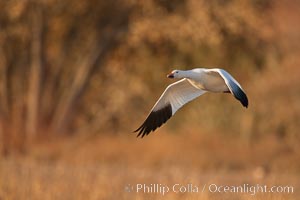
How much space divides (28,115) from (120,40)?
8.40 ft

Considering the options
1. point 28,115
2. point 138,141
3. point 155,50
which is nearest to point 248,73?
point 155,50

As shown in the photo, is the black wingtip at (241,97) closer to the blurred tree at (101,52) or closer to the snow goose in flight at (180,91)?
the snow goose in flight at (180,91)

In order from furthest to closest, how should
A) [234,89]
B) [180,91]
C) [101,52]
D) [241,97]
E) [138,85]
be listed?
[138,85], [101,52], [180,91], [234,89], [241,97]

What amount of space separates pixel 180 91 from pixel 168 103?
0.64ft

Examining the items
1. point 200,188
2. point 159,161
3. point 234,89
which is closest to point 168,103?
point 200,188

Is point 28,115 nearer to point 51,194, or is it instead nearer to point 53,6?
point 53,6

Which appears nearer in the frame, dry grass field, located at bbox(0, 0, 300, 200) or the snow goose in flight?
the snow goose in flight

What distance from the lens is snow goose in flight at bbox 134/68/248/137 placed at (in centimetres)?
1018

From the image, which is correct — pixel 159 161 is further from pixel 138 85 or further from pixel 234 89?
pixel 234 89

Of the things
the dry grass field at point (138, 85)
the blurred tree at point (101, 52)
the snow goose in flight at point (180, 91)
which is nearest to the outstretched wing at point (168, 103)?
the snow goose in flight at point (180, 91)

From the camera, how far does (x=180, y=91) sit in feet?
36.1

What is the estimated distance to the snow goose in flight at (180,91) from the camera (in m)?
10.2

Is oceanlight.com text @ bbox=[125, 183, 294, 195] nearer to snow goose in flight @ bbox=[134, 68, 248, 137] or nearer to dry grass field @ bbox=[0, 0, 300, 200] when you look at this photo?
snow goose in flight @ bbox=[134, 68, 248, 137]

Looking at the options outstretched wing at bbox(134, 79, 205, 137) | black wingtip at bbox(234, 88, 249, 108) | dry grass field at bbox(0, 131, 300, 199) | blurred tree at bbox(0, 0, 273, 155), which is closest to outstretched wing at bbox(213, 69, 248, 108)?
black wingtip at bbox(234, 88, 249, 108)
